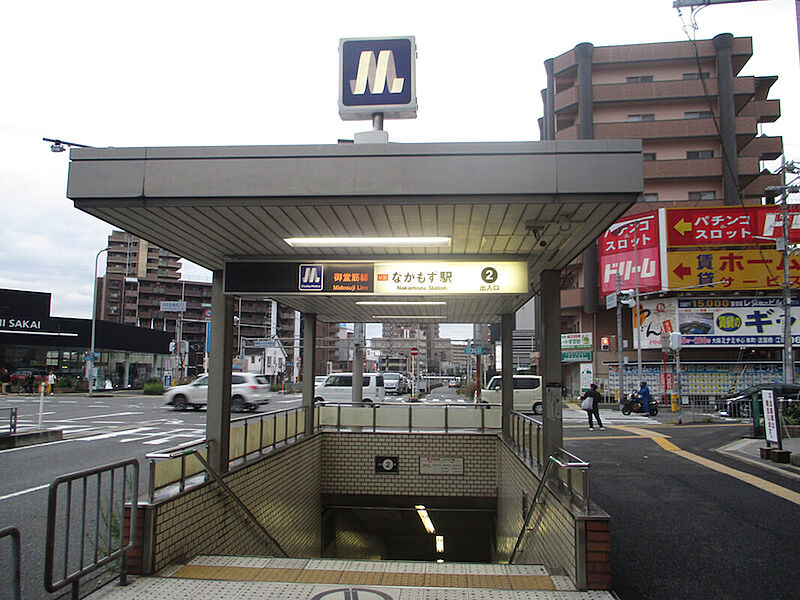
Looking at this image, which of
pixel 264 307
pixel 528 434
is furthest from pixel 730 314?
pixel 264 307

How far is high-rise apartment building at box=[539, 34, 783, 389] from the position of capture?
40.8 meters

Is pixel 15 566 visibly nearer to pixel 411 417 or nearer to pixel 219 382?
pixel 219 382

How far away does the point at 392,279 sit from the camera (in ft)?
24.7

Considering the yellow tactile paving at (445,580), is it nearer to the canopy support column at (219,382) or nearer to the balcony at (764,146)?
the canopy support column at (219,382)

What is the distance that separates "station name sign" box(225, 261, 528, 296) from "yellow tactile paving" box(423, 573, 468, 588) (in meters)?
3.37

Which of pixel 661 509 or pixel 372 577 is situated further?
pixel 661 509

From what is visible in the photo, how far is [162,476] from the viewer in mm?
5816

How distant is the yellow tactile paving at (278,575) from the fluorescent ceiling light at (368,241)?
3.65 meters

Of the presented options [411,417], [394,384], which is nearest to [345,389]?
[411,417]

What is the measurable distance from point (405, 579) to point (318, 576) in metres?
0.79

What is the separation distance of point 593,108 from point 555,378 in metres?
40.9

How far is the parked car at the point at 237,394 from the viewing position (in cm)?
2402

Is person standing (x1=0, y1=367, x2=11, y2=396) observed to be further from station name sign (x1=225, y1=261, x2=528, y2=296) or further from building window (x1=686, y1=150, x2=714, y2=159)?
building window (x1=686, y1=150, x2=714, y2=159)

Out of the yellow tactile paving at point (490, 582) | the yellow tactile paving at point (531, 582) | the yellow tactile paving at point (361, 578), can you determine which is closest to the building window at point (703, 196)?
the yellow tactile paving at point (531, 582)
